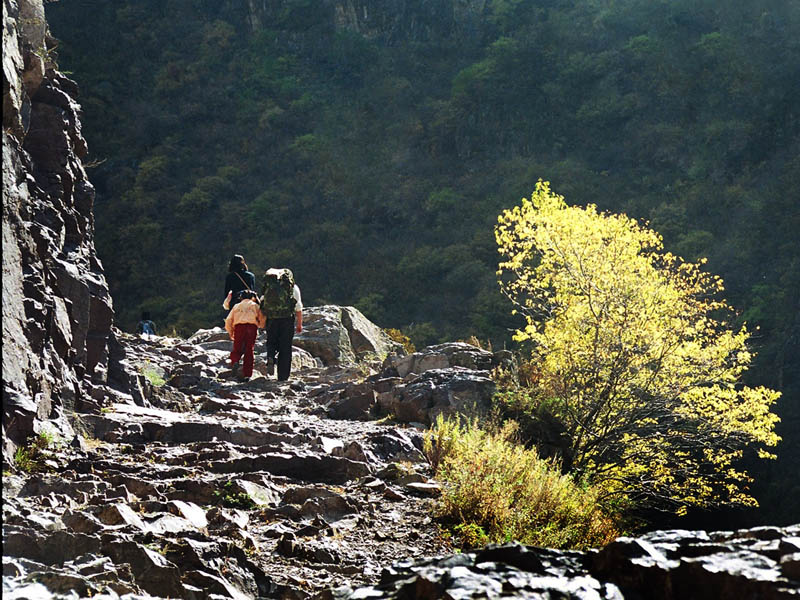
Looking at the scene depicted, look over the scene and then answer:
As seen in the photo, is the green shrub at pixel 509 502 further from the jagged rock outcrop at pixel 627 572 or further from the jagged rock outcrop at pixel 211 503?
the jagged rock outcrop at pixel 627 572

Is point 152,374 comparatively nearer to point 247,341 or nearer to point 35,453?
point 247,341

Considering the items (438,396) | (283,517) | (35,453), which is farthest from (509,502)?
(438,396)

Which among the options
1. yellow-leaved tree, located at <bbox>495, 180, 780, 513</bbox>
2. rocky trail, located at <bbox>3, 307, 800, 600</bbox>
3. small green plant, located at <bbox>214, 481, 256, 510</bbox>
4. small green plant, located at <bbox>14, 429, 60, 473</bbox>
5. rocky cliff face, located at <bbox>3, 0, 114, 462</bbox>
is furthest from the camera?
yellow-leaved tree, located at <bbox>495, 180, 780, 513</bbox>

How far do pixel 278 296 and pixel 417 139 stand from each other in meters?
29.9

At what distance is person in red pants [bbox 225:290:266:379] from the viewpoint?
12.0 metres

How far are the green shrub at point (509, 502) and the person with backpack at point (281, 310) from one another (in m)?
4.74

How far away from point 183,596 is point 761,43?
4014 centimetres

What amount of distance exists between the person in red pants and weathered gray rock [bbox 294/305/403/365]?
3220mm

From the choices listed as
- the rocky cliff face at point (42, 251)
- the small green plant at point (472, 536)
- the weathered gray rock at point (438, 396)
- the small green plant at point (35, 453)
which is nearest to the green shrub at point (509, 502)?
the small green plant at point (472, 536)

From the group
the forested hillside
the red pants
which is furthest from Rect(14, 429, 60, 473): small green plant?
the forested hillside

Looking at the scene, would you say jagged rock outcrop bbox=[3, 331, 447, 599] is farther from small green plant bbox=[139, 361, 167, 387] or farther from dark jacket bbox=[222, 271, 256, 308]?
dark jacket bbox=[222, 271, 256, 308]

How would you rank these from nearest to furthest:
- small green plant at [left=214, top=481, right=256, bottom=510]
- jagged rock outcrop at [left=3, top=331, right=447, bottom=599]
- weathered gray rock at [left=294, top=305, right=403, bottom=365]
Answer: jagged rock outcrop at [left=3, top=331, right=447, bottom=599]
small green plant at [left=214, top=481, right=256, bottom=510]
weathered gray rock at [left=294, top=305, right=403, bottom=365]

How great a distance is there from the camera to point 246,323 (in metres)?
12.1

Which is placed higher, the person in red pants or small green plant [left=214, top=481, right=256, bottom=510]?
the person in red pants
